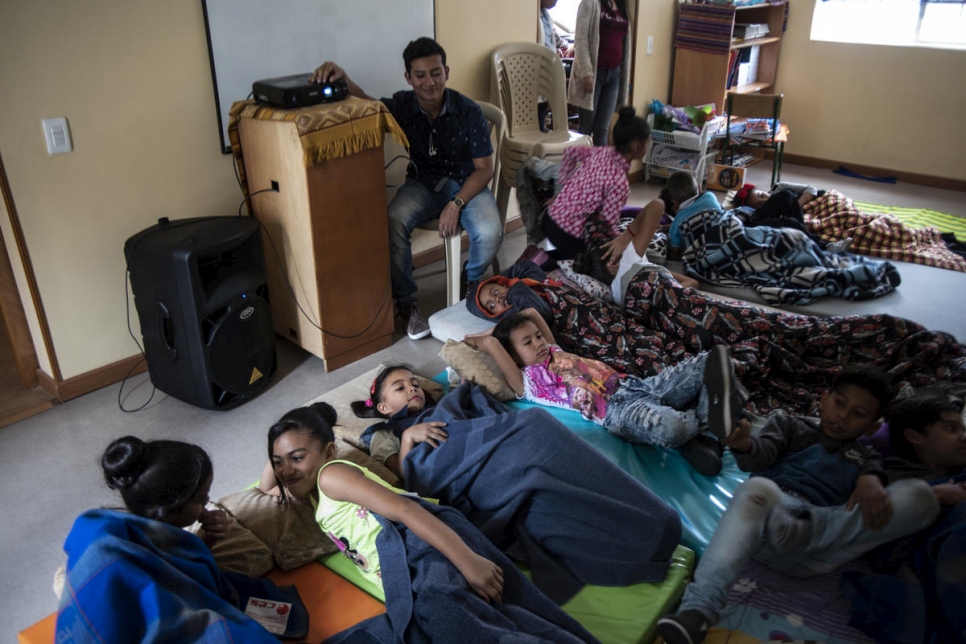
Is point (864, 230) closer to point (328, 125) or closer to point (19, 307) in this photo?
point (328, 125)

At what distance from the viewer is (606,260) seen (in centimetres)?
317

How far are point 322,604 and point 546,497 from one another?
59 centimetres

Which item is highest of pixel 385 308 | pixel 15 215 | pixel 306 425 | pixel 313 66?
pixel 313 66

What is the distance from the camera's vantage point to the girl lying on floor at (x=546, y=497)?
1751 mm

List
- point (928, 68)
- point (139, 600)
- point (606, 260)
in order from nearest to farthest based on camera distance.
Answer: point (139, 600) < point (606, 260) < point (928, 68)

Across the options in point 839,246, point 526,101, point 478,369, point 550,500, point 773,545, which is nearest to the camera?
point 773,545

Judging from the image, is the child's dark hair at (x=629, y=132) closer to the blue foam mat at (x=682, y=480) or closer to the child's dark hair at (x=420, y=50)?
the child's dark hair at (x=420, y=50)

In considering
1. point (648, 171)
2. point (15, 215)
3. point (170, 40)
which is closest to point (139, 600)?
point (15, 215)

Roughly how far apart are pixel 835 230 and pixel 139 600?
3830 millimetres

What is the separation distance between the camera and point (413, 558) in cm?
159

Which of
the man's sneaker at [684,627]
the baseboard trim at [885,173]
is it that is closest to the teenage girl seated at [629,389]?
the man's sneaker at [684,627]

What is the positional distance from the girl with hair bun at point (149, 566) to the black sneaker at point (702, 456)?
4.14 ft

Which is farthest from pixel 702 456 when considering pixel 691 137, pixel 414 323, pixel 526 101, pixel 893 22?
pixel 893 22

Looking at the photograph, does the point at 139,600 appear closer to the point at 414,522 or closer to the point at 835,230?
the point at 414,522
